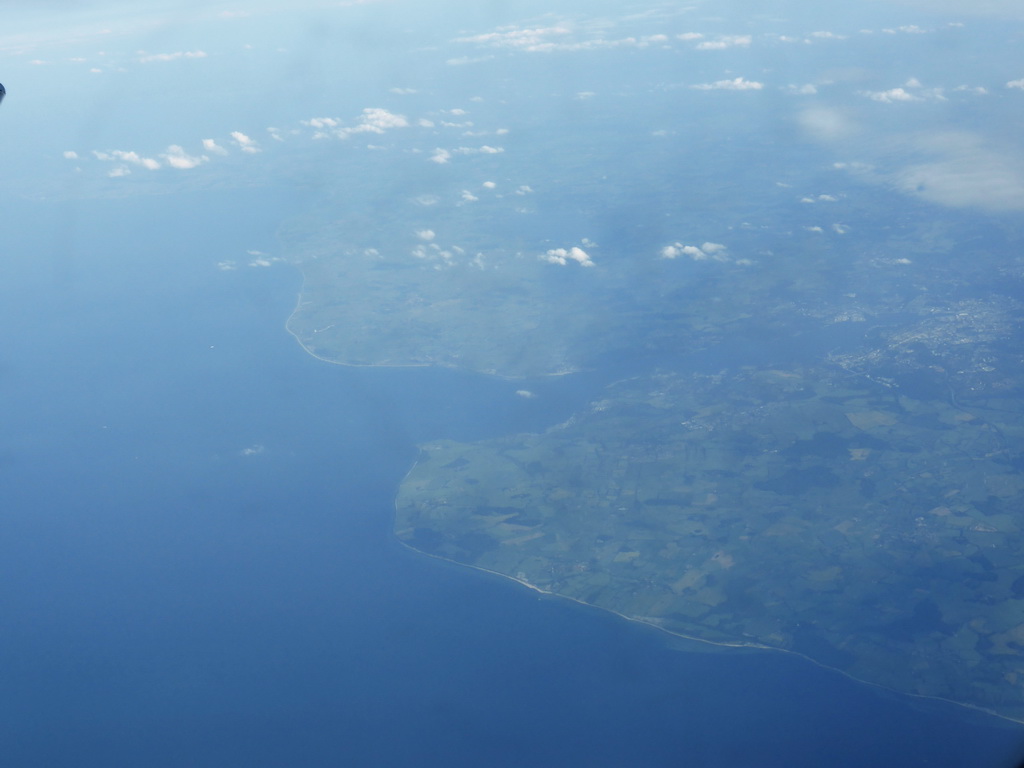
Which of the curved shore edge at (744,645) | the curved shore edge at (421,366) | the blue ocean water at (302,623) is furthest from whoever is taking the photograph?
the curved shore edge at (421,366)

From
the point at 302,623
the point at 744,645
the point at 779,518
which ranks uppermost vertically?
the point at 779,518

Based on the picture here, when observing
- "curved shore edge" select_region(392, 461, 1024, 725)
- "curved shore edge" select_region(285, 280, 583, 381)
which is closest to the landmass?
"curved shore edge" select_region(392, 461, 1024, 725)

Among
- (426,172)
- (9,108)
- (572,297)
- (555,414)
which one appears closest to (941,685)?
(555,414)

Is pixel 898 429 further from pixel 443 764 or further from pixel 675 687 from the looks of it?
pixel 443 764

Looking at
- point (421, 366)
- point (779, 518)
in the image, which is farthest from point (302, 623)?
point (779, 518)

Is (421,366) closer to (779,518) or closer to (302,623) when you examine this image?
(302,623)

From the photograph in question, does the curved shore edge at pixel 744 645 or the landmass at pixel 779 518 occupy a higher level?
the landmass at pixel 779 518

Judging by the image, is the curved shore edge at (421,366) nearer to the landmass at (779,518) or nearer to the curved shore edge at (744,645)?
the landmass at (779,518)

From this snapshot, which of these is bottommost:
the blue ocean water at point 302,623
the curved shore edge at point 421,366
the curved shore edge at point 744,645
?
the blue ocean water at point 302,623

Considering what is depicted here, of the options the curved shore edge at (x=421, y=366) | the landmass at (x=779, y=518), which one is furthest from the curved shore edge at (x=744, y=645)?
the curved shore edge at (x=421, y=366)
